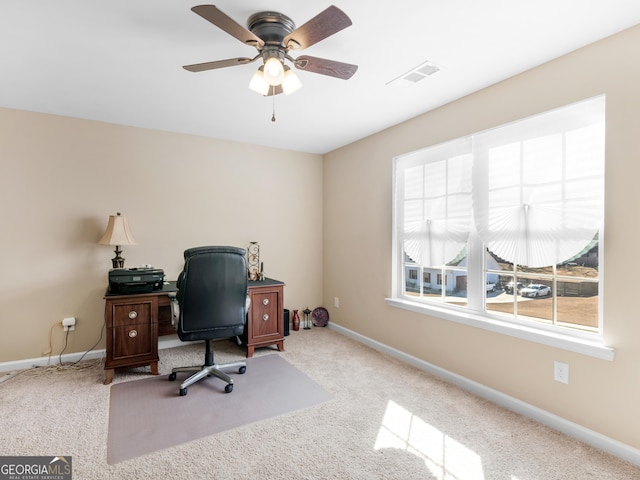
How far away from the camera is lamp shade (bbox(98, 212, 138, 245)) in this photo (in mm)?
3170

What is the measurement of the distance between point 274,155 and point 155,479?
142 inches

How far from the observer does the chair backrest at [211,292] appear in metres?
2.59

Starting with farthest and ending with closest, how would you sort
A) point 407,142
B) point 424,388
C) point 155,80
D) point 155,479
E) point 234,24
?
point 407,142 → point 424,388 → point 155,80 → point 155,479 → point 234,24

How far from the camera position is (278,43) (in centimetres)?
187

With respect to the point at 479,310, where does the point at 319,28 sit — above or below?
above

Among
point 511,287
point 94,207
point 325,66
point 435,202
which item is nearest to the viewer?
point 325,66

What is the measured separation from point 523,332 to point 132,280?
3.19 m

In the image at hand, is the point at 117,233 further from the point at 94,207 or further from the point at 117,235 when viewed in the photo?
the point at 94,207

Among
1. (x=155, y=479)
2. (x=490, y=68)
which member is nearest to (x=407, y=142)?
(x=490, y=68)

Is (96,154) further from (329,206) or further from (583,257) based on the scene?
(583,257)

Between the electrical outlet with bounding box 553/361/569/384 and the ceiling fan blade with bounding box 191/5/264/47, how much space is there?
106 inches

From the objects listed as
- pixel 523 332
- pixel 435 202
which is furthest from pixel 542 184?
pixel 523 332

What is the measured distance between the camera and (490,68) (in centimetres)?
233

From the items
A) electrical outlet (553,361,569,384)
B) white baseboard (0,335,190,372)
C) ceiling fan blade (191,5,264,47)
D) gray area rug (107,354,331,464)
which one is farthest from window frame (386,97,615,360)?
white baseboard (0,335,190,372)
